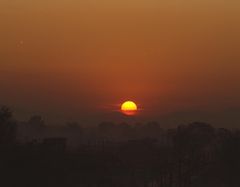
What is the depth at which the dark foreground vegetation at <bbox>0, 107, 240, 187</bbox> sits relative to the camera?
32.8 metres

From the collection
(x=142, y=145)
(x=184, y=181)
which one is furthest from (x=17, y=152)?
(x=142, y=145)

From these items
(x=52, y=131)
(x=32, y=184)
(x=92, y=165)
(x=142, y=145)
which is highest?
(x=52, y=131)

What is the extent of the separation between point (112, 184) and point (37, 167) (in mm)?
14407

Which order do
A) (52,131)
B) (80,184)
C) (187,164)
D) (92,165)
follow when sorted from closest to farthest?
(80,184) → (92,165) → (187,164) → (52,131)

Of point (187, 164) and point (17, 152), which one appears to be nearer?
point (17, 152)

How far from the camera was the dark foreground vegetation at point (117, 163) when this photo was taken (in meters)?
32.8

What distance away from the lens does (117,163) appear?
51.6m

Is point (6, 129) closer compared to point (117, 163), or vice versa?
point (6, 129)

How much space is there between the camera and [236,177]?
53.8m

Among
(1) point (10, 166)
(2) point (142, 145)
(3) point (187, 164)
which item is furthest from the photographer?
(2) point (142, 145)

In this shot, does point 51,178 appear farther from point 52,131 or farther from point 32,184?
point 52,131

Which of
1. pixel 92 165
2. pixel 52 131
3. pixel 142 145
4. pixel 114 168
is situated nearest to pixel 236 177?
pixel 114 168

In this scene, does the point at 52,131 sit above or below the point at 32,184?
above

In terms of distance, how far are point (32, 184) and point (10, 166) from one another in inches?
65.1
